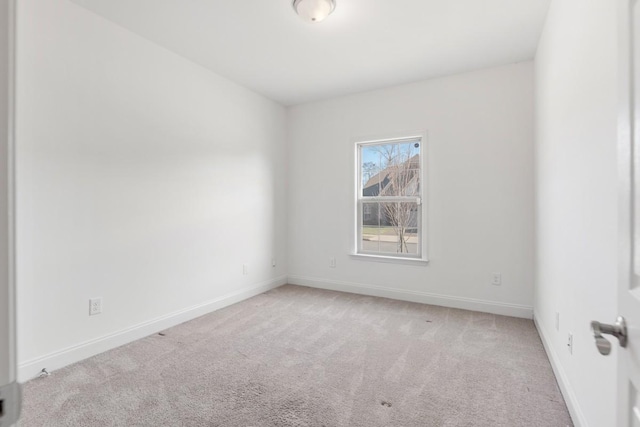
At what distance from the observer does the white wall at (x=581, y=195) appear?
1247mm

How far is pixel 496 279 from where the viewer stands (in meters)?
3.33

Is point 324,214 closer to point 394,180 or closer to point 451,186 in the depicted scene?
point 394,180

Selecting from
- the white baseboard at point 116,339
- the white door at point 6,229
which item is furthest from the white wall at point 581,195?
the white baseboard at point 116,339

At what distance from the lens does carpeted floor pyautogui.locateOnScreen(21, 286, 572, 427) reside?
172 centimetres

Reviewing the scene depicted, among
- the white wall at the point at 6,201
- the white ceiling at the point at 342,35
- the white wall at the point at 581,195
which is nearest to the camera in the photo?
the white wall at the point at 6,201

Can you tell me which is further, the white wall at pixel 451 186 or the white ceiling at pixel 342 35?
the white wall at pixel 451 186

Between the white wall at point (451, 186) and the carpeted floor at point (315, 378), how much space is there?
548 mm

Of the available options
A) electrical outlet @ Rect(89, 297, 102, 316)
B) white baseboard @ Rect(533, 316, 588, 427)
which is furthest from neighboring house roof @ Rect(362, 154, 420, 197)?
electrical outlet @ Rect(89, 297, 102, 316)

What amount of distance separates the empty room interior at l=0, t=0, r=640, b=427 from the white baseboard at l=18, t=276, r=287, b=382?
14 mm

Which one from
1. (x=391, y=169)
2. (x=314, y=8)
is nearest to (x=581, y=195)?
(x=314, y=8)

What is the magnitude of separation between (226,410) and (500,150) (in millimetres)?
3356

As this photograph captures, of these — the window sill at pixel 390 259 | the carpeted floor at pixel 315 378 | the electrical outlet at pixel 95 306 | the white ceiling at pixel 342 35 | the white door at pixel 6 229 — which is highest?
the white ceiling at pixel 342 35

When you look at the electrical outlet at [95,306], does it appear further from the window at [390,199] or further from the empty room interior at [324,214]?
the window at [390,199]

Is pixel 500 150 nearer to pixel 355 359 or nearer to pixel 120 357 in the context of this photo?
pixel 355 359
